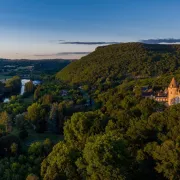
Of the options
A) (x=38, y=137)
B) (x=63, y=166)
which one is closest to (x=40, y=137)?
(x=38, y=137)

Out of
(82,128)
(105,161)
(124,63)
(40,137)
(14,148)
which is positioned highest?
(124,63)

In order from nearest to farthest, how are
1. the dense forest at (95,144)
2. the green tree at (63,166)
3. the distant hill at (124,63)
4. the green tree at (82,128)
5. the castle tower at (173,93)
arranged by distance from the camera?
the dense forest at (95,144) < the green tree at (63,166) < the green tree at (82,128) < the castle tower at (173,93) < the distant hill at (124,63)

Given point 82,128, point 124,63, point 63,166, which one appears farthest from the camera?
point 124,63

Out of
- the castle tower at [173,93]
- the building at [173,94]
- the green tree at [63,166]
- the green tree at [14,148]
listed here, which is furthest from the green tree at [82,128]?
the castle tower at [173,93]

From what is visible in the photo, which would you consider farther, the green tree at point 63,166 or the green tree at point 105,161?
the green tree at point 63,166

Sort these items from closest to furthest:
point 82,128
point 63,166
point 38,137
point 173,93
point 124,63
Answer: point 63,166, point 82,128, point 38,137, point 173,93, point 124,63

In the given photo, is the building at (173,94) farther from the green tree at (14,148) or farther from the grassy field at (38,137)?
the green tree at (14,148)

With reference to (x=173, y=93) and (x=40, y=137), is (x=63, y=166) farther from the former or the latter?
(x=173, y=93)

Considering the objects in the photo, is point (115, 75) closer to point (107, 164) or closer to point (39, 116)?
point (39, 116)

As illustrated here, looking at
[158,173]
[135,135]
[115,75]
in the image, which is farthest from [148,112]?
[115,75]

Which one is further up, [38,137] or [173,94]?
[173,94]
